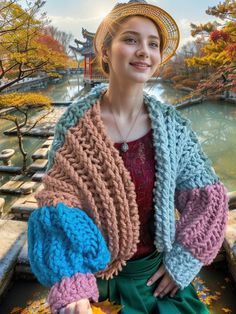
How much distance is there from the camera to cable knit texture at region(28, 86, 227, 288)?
1.09 meters

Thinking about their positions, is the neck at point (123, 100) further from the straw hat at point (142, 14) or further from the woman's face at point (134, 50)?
the straw hat at point (142, 14)

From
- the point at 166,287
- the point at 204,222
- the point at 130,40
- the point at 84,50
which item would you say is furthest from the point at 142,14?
the point at 84,50

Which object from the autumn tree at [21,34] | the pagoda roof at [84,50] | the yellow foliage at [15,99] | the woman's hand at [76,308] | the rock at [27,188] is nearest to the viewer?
the woman's hand at [76,308]

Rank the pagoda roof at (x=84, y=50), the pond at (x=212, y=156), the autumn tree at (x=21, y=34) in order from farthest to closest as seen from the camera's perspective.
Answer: the pagoda roof at (x=84, y=50) < the autumn tree at (x=21, y=34) < the pond at (x=212, y=156)

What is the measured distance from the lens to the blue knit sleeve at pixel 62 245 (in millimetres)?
921

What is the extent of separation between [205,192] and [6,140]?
1004 centimetres

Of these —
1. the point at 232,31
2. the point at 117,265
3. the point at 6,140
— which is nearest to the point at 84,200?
the point at 117,265

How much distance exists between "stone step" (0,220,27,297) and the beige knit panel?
1.51 meters

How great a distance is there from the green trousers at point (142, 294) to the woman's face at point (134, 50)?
80 cm

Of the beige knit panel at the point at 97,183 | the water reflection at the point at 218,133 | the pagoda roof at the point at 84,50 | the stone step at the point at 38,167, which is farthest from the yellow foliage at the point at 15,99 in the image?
the pagoda roof at the point at 84,50

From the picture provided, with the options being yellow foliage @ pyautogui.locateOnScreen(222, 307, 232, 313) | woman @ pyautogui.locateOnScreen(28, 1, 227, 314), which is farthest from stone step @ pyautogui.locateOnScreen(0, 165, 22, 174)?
woman @ pyautogui.locateOnScreen(28, 1, 227, 314)

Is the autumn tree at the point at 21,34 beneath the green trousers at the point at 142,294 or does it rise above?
above

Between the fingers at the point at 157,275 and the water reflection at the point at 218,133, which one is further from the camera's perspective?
the water reflection at the point at 218,133

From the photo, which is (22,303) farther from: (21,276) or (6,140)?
(6,140)
